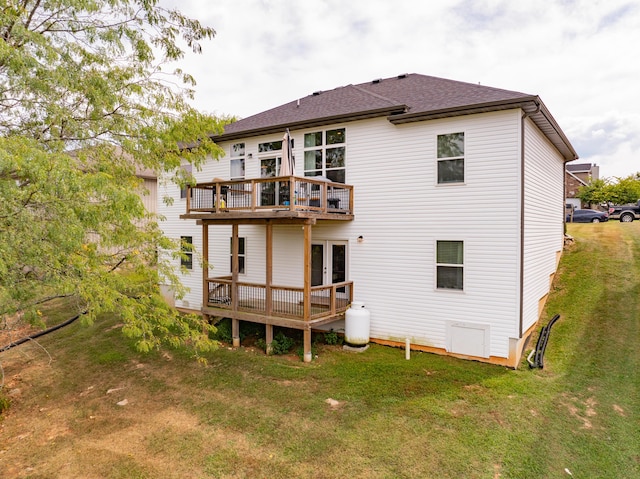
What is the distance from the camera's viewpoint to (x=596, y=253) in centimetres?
1543

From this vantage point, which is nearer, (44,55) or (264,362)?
(44,55)

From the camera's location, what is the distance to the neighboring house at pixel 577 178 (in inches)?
1631

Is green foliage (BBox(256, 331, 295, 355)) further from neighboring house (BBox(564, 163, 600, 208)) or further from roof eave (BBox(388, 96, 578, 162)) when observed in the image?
neighboring house (BBox(564, 163, 600, 208))

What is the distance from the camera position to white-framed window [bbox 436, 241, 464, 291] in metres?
9.36

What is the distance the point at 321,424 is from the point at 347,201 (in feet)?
20.6

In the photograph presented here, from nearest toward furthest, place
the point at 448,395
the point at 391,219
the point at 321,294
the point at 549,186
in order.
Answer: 1. the point at 448,395
2. the point at 391,219
3. the point at 321,294
4. the point at 549,186

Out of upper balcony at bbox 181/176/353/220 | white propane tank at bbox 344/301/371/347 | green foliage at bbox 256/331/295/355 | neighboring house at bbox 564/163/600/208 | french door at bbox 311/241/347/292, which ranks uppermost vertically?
neighboring house at bbox 564/163/600/208

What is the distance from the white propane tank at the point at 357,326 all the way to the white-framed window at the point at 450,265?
7.08 ft

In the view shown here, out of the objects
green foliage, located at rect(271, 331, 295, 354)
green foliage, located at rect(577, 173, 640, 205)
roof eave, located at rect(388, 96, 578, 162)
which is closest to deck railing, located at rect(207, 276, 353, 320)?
green foliage, located at rect(271, 331, 295, 354)

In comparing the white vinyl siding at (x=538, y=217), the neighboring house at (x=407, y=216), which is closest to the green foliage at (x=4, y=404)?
the neighboring house at (x=407, y=216)

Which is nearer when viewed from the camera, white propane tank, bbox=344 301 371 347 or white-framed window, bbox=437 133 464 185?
white-framed window, bbox=437 133 464 185

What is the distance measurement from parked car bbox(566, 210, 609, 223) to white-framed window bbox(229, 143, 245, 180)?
2436cm

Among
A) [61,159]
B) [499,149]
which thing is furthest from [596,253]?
[61,159]

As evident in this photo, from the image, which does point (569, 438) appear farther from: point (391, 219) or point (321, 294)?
point (321, 294)
